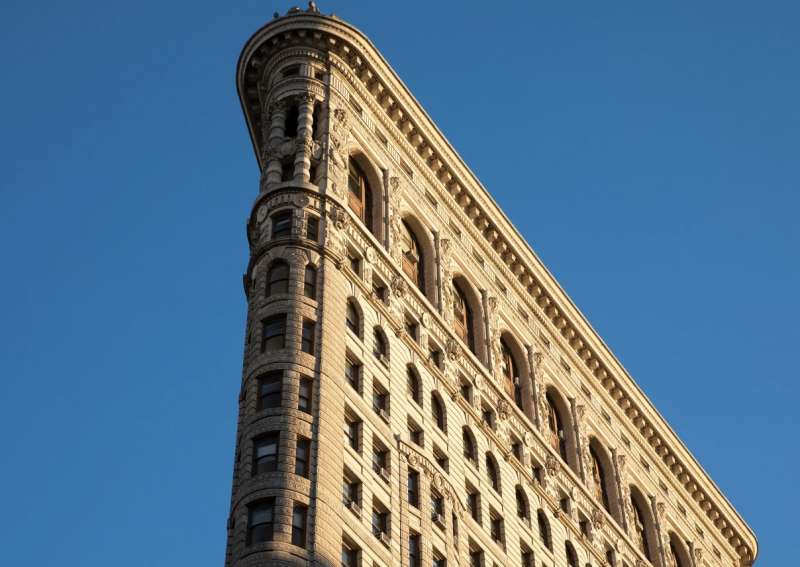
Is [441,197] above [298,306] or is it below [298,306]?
above

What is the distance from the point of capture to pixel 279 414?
2520 inches

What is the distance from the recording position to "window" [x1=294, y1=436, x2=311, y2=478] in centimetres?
6219

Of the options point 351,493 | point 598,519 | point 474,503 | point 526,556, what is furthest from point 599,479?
point 351,493

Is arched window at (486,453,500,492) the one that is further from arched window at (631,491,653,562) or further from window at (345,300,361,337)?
arched window at (631,491,653,562)

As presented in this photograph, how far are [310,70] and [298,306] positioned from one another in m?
19.9

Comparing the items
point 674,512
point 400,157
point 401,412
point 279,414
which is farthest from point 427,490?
point 674,512

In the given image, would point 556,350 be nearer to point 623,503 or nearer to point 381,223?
point 623,503

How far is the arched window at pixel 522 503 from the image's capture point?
81106 millimetres

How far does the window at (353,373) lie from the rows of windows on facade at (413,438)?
0.05 meters

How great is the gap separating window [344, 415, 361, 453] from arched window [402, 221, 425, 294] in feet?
53.3

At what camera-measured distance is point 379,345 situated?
75312mm

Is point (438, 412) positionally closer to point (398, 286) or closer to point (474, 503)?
point (474, 503)

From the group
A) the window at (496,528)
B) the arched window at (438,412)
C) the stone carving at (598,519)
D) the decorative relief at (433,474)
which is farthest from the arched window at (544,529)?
the decorative relief at (433,474)

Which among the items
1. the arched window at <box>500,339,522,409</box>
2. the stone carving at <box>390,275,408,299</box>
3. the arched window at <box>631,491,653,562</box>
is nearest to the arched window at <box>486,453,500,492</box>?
the arched window at <box>500,339,522,409</box>
